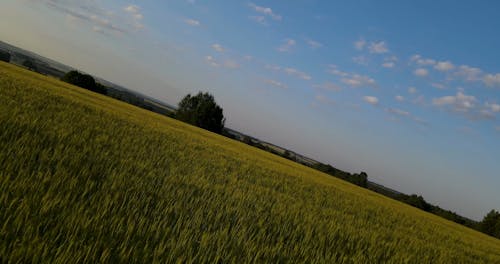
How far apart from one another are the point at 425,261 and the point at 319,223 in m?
1.52

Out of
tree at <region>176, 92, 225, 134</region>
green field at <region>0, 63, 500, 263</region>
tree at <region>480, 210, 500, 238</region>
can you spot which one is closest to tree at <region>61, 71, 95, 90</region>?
tree at <region>176, 92, 225, 134</region>

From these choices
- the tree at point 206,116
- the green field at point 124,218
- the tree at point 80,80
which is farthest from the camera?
the tree at point 206,116

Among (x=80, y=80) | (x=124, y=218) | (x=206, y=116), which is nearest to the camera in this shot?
(x=124, y=218)

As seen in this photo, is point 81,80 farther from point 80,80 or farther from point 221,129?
point 221,129

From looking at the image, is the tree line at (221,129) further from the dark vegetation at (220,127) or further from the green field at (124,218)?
the green field at (124,218)

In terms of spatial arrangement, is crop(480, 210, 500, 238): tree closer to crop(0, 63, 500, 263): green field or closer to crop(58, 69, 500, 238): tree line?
crop(58, 69, 500, 238): tree line

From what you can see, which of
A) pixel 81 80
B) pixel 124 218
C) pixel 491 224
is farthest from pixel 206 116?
pixel 124 218

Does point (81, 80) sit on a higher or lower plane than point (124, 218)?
higher

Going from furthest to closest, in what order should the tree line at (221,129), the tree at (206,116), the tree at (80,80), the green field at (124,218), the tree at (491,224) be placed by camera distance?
the tree at (206,116)
the tree at (80,80)
the tree line at (221,129)
the tree at (491,224)
the green field at (124,218)

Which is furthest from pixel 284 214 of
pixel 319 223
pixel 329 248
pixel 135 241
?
Answer: pixel 135 241

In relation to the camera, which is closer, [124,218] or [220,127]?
[124,218]

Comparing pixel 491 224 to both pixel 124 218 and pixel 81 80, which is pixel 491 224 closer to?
pixel 124 218

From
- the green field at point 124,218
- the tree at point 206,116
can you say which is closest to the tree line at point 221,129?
the tree at point 206,116

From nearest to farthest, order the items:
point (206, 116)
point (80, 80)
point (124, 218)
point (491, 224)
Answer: point (124, 218) < point (491, 224) < point (80, 80) < point (206, 116)
